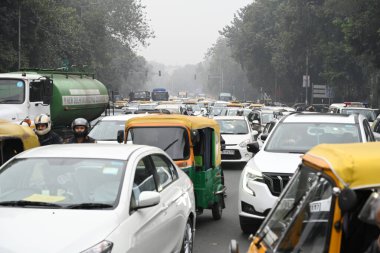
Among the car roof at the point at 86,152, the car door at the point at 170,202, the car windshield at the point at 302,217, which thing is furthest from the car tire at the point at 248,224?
the car windshield at the point at 302,217

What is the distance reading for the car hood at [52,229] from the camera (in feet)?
15.1

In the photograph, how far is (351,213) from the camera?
11.6 feet

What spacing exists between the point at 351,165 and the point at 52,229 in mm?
2455

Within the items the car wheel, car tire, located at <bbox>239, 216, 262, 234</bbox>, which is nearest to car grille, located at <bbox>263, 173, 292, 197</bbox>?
car tire, located at <bbox>239, 216, 262, 234</bbox>

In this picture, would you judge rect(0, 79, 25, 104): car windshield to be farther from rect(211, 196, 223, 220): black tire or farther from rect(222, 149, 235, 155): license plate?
rect(211, 196, 223, 220): black tire

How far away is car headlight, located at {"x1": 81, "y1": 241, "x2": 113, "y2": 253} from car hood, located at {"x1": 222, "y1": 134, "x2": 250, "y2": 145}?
49.9 feet

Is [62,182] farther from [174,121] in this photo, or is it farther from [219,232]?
[219,232]

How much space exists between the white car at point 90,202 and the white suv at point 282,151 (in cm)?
220

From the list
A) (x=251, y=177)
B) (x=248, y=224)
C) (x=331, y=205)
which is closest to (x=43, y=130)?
(x=251, y=177)

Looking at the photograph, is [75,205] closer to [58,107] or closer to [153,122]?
[153,122]

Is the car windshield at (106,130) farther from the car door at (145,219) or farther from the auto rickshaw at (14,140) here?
the car door at (145,219)

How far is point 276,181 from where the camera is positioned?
8.95m

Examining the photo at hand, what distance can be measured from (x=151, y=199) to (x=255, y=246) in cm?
147

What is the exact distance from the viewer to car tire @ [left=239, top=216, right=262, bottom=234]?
9.31 m
